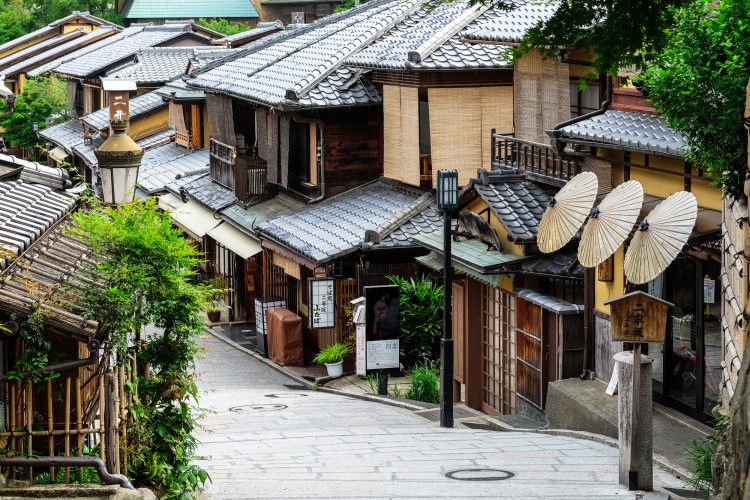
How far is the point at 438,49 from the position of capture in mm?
25516

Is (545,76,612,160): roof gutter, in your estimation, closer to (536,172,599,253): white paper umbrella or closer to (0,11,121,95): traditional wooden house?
(536,172,599,253): white paper umbrella

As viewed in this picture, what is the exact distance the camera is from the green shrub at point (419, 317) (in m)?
23.8

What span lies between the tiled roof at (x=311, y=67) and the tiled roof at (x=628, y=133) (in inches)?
411

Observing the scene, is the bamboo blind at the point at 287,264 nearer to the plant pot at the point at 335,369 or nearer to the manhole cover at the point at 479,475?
the plant pot at the point at 335,369

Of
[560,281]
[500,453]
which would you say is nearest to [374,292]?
[560,281]

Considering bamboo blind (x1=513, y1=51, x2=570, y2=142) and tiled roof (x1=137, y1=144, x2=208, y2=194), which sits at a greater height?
bamboo blind (x1=513, y1=51, x2=570, y2=142)

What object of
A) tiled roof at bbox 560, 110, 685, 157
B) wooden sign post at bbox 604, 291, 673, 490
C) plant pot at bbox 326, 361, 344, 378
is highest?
tiled roof at bbox 560, 110, 685, 157

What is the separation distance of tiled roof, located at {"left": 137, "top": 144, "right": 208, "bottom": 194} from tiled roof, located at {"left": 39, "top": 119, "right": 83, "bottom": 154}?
8.23 metres

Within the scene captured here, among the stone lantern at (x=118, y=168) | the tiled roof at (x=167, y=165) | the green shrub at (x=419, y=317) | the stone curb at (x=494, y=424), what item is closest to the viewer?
the stone lantern at (x=118, y=168)

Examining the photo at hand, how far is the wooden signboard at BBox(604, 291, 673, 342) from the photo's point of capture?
487 inches

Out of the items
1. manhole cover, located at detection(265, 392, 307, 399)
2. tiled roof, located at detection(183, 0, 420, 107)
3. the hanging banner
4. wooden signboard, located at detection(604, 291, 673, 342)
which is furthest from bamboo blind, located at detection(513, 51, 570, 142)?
wooden signboard, located at detection(604, 291, 673, 342)

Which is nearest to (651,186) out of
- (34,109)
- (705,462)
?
(705,462)

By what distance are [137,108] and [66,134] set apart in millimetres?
10134

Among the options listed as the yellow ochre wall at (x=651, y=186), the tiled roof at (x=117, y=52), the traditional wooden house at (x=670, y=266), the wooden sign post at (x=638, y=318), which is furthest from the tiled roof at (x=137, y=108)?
the wooden sign post at (x=638, y=318)
